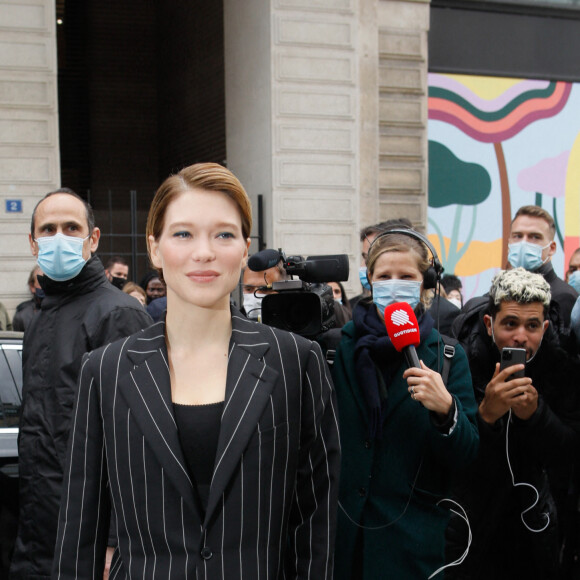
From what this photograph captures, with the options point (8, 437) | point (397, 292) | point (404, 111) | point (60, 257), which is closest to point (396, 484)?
point (397, 292)

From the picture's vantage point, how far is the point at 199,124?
51.0 ft

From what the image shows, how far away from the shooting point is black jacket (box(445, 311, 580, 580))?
3.94m

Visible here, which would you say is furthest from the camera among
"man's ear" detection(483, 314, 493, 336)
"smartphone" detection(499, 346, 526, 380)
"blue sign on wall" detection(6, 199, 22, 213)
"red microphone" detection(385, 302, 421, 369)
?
"blue sign on wall" detection(6, 199, 22, 213)

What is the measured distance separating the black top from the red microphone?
0.91 m

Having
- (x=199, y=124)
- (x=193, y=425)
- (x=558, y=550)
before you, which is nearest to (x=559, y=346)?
(x=558, y=550)

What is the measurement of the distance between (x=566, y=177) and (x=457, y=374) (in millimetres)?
10476

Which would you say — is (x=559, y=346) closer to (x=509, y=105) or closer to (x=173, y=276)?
(x=173, y=276)

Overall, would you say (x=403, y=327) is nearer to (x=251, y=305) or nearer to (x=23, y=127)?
(x=251, y=305)

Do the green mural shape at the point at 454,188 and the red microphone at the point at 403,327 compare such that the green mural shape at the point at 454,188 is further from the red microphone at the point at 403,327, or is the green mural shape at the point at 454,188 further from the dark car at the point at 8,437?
the red microphone at the point at 403,327

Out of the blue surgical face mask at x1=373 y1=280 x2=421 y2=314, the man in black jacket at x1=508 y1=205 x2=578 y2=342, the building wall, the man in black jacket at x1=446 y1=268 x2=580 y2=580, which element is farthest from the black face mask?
the blue surgical face mask at x1=373 y1=280 x2=421 y2=314

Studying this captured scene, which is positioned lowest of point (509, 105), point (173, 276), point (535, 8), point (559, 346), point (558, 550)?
point (558, 550)

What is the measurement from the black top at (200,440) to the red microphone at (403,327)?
91 centimetres

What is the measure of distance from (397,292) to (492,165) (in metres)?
9.80

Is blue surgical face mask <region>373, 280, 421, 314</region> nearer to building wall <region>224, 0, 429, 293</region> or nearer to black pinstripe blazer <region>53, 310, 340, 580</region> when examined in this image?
black pinstripe blazer <region>53, 310, 340, 580</region>
